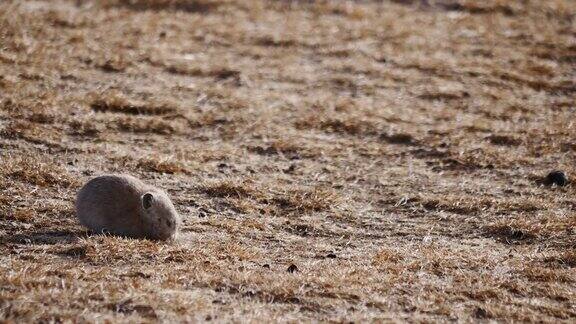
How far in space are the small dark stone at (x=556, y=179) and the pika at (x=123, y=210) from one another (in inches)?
173

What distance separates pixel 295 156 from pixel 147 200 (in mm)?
3357

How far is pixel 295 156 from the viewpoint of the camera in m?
10.2

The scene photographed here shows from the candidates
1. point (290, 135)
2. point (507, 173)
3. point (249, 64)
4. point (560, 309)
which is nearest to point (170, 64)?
point (249, 64)

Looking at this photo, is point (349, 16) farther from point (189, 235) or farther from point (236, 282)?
point (236, 282)

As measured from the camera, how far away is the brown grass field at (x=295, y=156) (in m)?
6.26

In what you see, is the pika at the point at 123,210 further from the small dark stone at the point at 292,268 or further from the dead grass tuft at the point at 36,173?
the dead grass tuft at the point at 36,173

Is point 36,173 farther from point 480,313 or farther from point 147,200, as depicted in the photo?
point 480,313

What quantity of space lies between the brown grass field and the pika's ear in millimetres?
299

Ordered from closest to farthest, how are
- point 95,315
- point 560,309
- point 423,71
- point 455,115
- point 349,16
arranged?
point 95,315 → point 560,309 → point 455,115 → point 423,71 → point 349,16

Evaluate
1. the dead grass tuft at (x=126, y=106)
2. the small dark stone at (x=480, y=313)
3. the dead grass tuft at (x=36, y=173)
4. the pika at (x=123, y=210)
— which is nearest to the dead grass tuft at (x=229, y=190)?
the dead grass tuft at (x=36, y=173)

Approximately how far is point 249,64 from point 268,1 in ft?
12.8

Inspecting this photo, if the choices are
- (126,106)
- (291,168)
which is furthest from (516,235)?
(126,106)

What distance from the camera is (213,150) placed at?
10.0 meters

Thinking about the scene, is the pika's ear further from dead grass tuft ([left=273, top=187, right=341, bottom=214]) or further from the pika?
dead grass tuft ([left=273, top=187, right=341, bottom=214])
